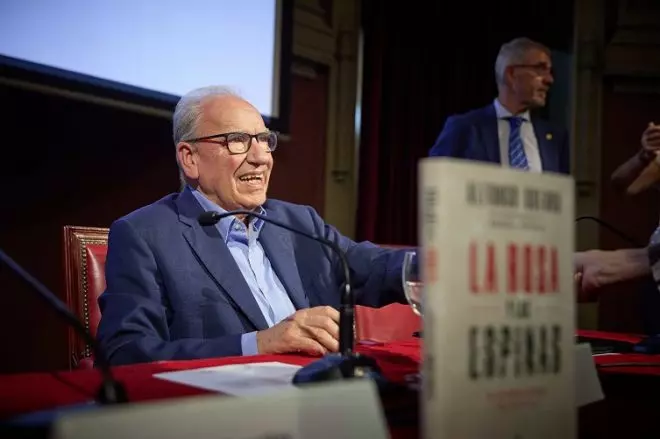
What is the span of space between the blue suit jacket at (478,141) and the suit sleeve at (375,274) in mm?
1572

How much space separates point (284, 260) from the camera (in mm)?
1906

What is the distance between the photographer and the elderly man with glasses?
1.45 metres

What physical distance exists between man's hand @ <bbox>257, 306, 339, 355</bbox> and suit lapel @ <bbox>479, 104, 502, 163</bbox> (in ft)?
7.51

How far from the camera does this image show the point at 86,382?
979 mm

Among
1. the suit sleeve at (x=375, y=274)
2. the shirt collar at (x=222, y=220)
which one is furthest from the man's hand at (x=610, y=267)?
the shirt collar at (x=222, y=220)

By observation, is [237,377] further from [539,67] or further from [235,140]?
[539,67]

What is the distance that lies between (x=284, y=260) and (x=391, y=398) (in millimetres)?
1010

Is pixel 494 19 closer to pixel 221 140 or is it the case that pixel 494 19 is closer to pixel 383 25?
pixel 383 25

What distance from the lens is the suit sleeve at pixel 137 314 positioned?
1.44 meters

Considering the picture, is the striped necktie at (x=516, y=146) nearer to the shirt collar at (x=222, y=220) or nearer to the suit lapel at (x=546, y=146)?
the suit lapel at (x=546, y=146)

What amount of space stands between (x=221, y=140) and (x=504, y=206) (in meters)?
1.32

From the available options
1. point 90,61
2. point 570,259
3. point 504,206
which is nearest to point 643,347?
point 570,259

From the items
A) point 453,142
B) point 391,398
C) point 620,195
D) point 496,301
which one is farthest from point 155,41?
point 620,195

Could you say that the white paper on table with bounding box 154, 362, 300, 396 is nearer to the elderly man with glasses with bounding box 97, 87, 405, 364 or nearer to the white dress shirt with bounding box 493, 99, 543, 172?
the elderly man with glasses with bounding box 97, 87, 405, 364
